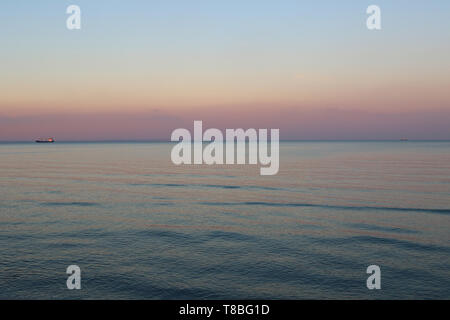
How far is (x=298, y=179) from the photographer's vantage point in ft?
172

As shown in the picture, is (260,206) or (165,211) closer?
(165,211)

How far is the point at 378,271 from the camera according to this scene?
1716 centimetres

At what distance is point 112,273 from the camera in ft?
56.5
